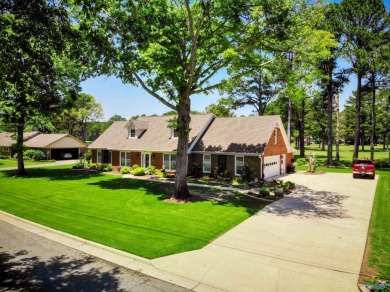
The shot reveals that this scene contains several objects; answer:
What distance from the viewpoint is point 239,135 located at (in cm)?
2898

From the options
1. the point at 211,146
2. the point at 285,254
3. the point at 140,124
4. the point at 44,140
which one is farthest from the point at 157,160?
the point at 44,140

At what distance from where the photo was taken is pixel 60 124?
257 feet

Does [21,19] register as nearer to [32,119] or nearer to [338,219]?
[338,219]

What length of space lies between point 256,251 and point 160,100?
12.1 m

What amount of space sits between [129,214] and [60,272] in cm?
618

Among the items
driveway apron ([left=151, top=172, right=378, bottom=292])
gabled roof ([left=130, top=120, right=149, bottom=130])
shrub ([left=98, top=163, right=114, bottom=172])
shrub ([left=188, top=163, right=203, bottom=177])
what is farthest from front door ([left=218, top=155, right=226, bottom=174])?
shrub ([left=98, top=163, right=114, bottom=172])

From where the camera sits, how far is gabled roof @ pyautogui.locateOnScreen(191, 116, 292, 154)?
2684cm

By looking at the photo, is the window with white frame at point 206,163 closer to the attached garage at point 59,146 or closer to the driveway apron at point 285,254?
the driveway apron at point 285,254

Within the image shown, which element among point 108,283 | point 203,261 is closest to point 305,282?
point 203,261

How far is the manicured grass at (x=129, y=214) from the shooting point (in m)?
10.8

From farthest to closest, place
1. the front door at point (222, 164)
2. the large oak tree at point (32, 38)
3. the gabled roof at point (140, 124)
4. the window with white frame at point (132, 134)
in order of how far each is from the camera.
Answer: the window with white frame at point (132, 134)
the gabled roof at point (140, 124)
the front door at point (222, 164)
the large oak tree at point (32, 38)

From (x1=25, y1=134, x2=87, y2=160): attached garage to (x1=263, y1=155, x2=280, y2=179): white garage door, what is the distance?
41.2 m

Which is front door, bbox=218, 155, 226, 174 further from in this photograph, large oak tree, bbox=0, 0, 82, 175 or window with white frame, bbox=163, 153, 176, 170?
large oak tree, bbox=0, 0, 82, 175

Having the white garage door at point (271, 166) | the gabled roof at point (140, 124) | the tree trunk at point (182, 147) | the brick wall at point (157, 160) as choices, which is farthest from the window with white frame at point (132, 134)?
the tree trunk at point (182, 147)
